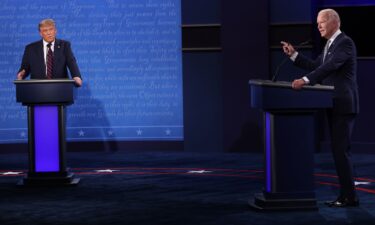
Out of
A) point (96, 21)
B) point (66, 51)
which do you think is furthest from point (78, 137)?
point (66, 51)

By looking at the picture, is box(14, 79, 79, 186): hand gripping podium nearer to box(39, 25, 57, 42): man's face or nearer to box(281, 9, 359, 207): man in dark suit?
box(39, 25, 57, 42): man's face

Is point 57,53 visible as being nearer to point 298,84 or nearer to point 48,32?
point 48,32

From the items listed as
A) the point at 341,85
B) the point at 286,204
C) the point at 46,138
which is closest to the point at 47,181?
the point at 46,138

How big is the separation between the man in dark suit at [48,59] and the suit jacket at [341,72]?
97.0 inches

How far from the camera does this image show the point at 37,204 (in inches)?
230

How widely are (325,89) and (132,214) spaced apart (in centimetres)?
159

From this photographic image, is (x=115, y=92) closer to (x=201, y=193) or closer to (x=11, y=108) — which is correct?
(x=11, y=108)

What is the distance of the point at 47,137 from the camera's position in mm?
6789

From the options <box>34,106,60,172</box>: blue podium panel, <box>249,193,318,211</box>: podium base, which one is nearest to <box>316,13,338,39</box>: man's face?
<box>249,193,318,211</box>: podium base

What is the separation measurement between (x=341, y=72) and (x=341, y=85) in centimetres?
9

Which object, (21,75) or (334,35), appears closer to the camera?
(334,35)

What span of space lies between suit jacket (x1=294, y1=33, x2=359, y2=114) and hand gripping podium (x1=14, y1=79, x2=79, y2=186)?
93.0 inches

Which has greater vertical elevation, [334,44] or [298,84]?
[334,44]

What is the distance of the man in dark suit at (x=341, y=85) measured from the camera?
533cm
